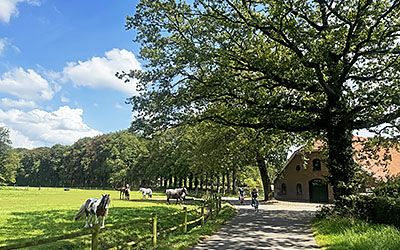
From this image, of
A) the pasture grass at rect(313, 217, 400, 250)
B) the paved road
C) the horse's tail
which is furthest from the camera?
the horse's tail

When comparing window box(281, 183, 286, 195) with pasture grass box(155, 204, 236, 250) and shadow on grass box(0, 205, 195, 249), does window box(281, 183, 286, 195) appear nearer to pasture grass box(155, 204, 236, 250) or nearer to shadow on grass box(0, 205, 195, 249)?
shadow on grass box(0, 205, 195, 249)

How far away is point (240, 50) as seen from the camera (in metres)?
20.8

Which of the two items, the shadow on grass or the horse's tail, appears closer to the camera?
the shadow on grass

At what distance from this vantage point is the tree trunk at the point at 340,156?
21859 millimetres

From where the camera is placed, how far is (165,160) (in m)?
70.5

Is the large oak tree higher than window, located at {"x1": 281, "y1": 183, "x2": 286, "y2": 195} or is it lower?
higher

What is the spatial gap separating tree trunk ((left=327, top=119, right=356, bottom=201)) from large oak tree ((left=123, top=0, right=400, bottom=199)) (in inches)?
2.1

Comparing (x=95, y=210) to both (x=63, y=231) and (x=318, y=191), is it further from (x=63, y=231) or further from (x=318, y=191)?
(x=318, y=191)

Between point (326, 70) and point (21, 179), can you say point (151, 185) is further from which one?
point (326, 70)

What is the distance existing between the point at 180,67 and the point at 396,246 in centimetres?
1256

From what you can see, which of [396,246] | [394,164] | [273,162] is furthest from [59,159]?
[396,246]

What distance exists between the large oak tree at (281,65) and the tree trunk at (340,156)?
0.05 metres

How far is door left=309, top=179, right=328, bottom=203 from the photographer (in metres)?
50.9

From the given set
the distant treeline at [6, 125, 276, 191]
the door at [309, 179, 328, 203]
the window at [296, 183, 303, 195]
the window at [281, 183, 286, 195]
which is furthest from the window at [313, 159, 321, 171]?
the distant treeline at [6, 125, 276, 191]
